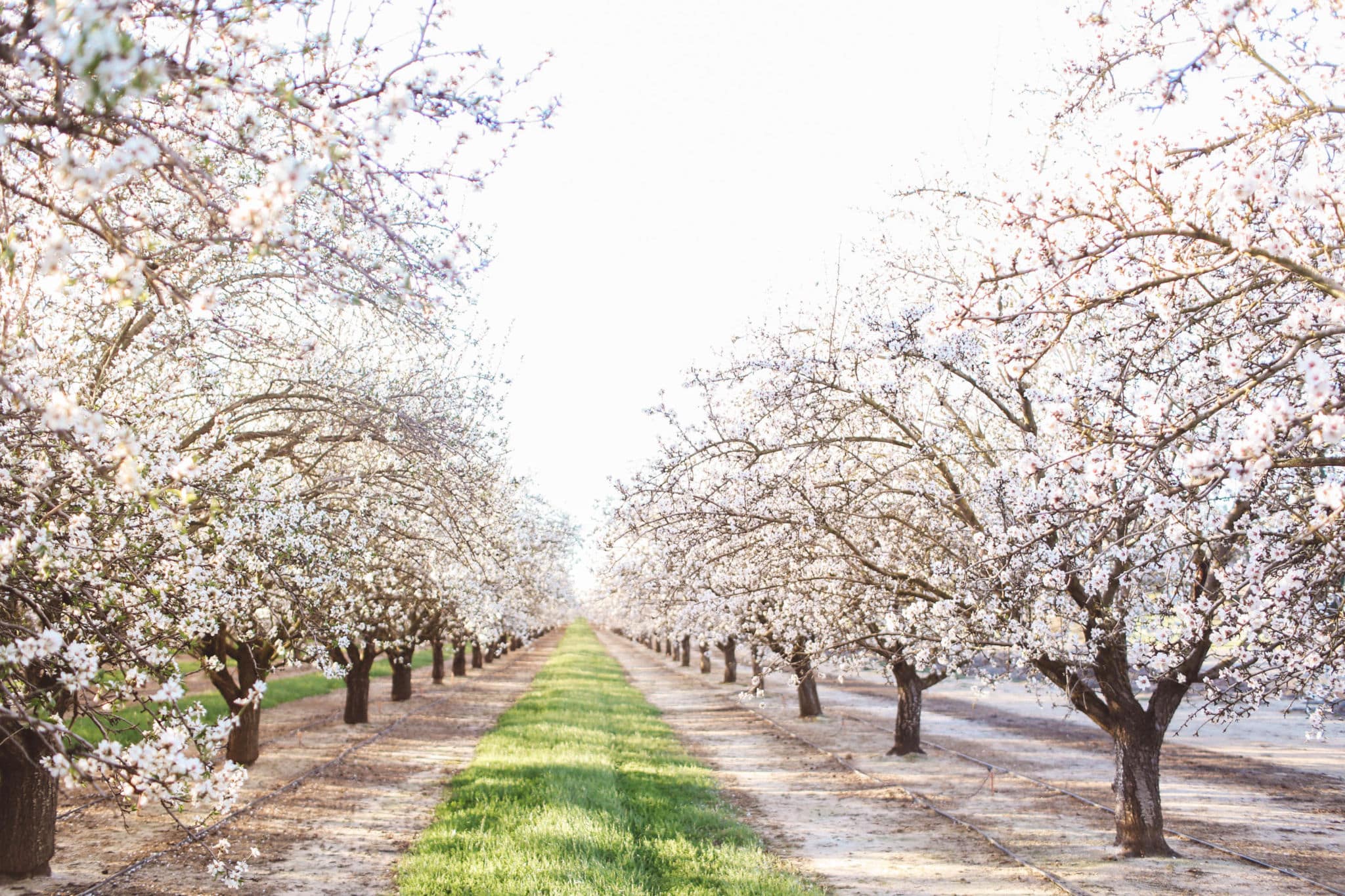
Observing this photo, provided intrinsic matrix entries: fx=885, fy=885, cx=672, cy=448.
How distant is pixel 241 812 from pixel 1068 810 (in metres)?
12.7

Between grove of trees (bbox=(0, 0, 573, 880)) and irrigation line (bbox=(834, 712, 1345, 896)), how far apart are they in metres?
10.3

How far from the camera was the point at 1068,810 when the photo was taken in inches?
558

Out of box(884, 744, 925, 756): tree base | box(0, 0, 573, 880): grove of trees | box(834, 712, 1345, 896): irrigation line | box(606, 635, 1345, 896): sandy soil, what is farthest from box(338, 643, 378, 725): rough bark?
box(834, 712, 1345, 896): irrigation line

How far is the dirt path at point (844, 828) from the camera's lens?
10266 mm

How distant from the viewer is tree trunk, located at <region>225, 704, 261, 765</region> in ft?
53.2

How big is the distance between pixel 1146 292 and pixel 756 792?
38.9 feet

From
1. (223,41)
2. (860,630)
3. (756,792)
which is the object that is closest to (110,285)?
(223,41)

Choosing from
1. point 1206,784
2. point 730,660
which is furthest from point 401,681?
point 1206,784

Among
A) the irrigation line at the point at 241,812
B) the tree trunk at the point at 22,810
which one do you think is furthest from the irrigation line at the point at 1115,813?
the tree trunk at the point at 22,810

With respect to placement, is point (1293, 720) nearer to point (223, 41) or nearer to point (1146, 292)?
point (1146, 292)

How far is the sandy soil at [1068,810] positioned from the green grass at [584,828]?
122 centimetres

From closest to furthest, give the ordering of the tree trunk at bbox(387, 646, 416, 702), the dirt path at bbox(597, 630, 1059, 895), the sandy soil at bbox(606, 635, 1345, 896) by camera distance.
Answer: the dirt path at bbox(597, 630, 1059, 895) < the sandy soil at bbox(606, 635, 1345, 896) < the tree trunk at bbox(387, 646, 416, 702)

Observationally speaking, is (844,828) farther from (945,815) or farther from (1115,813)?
(1115,813)

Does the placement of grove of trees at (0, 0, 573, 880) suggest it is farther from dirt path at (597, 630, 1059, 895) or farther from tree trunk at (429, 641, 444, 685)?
tree trunk at (429, 641, 444, 685)
